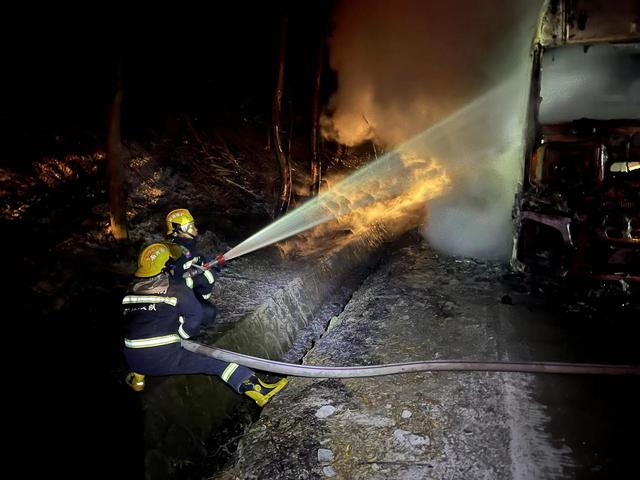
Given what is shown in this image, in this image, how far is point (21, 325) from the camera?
423 cm

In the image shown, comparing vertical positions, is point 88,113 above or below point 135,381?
above

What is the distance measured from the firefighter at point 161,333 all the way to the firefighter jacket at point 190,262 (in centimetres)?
56

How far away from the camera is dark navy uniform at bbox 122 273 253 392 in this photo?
11.1 ft

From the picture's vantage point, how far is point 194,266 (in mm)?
4480

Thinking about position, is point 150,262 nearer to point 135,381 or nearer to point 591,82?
point 135,381

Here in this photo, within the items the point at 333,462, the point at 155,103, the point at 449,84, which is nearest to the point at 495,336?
the point at 333,462

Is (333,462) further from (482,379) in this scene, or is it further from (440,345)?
(440,345)

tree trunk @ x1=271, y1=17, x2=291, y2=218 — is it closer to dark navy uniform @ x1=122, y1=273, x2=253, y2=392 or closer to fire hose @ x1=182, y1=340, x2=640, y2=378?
dark navy uniform @ x1=122, y1=273, x2=253, y2=392

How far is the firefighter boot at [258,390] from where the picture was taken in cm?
365

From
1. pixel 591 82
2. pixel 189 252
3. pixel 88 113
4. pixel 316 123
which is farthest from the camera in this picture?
pixel 316 123

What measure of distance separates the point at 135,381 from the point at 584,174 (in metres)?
5.11

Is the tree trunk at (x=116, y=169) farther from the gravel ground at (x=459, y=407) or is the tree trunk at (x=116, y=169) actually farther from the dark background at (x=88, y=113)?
the gravel ground at (x=459, y=407)

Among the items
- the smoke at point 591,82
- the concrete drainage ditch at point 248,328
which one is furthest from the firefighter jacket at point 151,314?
the smoke at point 591,82

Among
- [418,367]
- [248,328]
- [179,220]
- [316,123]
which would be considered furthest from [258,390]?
[316,123]
